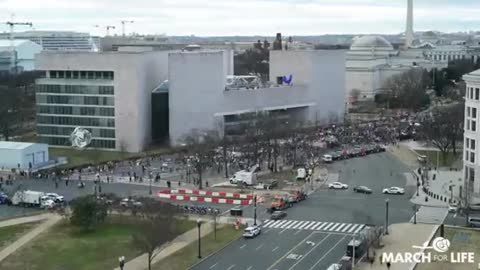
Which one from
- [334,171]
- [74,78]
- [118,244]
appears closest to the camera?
[118,244]

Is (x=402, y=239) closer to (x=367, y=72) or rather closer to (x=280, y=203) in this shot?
(x=280, y=203)

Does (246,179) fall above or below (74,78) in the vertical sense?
below

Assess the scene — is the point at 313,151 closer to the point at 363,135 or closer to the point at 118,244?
the point at 363,135

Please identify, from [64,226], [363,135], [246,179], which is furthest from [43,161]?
[363,135]

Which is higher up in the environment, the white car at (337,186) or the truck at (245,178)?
the truck at (245,178)

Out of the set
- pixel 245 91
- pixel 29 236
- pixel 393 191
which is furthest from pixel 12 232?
pixel 245 91

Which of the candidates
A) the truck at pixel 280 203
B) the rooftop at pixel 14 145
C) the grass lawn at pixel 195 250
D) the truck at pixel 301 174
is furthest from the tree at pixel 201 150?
the rooftop at pixel 14 145

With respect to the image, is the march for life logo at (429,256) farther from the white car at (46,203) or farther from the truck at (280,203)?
the white car at (46,203)
